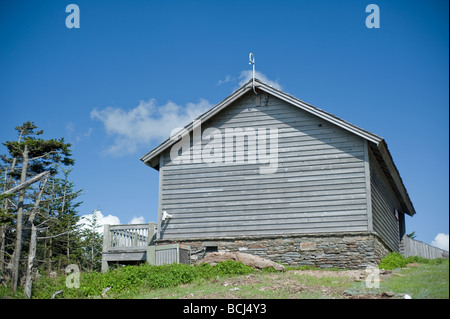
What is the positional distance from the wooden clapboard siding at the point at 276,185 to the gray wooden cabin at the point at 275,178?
4 centimetres

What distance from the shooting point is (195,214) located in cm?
2123

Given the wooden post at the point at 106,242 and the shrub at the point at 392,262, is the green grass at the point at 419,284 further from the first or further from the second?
the wooden post at the point at 106,242

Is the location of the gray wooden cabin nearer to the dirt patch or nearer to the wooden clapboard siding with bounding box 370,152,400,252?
the wooden clapboard siding with bounding box 370,152,400,252

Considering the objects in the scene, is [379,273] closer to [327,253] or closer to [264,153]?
[327,253]

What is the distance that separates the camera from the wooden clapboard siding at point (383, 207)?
21031mm

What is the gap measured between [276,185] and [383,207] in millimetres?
6213

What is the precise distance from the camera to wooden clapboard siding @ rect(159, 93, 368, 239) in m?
19.7

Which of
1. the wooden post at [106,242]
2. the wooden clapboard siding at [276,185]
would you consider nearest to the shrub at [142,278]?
the wooden clapboard siding at [276,185]

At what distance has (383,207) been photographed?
77.5 feet

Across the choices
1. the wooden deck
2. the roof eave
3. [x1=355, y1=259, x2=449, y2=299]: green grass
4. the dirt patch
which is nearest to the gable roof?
the roof eave

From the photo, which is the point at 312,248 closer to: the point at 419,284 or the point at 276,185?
the point at 276,185

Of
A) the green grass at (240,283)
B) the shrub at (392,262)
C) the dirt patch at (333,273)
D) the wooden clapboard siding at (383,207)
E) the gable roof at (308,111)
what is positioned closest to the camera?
the green grass at (240,283)

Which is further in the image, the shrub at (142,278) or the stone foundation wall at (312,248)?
the stone foundation wall at (312,248)

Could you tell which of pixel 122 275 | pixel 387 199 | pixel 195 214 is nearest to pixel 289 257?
pixel 195 214
